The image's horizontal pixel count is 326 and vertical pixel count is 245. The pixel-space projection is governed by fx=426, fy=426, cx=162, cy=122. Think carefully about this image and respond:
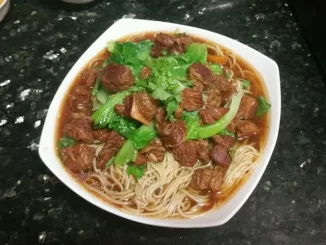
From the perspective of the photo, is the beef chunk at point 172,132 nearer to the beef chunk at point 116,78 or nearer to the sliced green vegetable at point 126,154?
the sliced green vegetable at point 126,154

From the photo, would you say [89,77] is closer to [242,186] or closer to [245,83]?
[245,83]

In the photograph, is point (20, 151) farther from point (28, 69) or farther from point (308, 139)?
point (308, 139)

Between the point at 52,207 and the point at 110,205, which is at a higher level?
the point at 110,205

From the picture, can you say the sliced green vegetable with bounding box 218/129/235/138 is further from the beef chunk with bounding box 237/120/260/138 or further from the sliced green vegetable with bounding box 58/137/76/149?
the sliced green vegetable with bounding box 58/137/76/149

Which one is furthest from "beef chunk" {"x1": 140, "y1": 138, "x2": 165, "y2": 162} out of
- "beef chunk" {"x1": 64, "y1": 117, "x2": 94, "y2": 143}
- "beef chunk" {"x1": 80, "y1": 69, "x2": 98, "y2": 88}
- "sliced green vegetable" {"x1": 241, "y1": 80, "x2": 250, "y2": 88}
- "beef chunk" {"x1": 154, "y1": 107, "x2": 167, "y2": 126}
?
"sliced green vegetable" {"x1": 241, "y1": 80, "x2": 250, "y2": 88}

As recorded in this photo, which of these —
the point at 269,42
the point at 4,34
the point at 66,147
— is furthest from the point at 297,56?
the point at 4,34

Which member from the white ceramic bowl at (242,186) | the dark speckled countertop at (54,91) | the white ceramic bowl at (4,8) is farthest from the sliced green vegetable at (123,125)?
the white ceramic bowl at (4,8)
